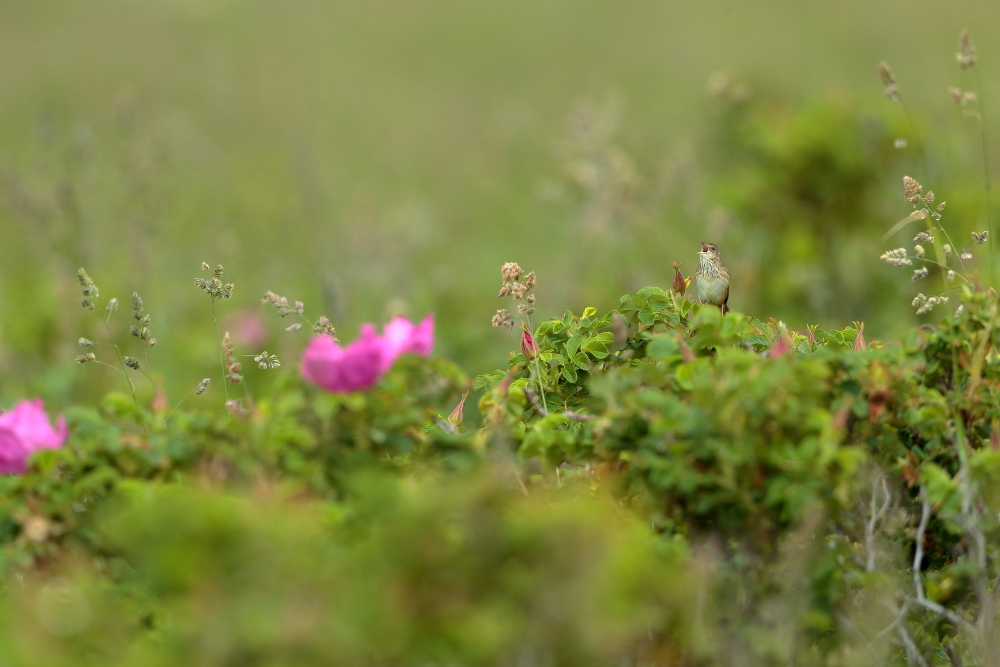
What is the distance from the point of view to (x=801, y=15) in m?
17.1

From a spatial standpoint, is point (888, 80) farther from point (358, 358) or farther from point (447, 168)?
point (447, 168)

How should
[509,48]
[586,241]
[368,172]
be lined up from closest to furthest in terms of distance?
[586,241]
[368,172]
[509,48]

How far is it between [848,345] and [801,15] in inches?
650

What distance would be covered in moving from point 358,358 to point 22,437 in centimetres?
54

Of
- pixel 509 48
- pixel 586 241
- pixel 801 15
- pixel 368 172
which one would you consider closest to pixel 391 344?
pixel 586 241

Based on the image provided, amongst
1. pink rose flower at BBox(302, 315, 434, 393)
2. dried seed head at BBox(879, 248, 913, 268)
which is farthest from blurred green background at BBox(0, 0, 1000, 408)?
pink rose flower at BBox(302, 315, 434, 393)

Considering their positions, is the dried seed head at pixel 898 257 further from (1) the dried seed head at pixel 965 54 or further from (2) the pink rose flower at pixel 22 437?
(2) the pink rose flower at pixel 22 437

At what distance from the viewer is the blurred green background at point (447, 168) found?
18.9ft

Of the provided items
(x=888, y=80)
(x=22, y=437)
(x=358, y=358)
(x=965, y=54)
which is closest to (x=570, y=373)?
(x=358, y=358)

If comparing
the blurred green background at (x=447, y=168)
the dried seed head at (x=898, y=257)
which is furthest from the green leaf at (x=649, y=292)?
the blurred green background at (x=447, y=168)

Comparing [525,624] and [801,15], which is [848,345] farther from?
[801,15]

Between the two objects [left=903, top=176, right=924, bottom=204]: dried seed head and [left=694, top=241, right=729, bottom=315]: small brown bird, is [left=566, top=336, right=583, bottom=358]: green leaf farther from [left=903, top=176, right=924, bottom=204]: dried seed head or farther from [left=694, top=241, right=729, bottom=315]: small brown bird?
[left=903, top=176, right=924, bottom=204]: dried seed head

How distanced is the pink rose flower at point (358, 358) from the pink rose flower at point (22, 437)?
424 mm

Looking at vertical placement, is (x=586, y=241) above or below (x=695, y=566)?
above
